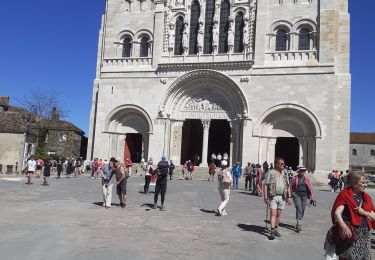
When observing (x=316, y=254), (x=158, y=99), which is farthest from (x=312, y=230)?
(x=158, y=99)

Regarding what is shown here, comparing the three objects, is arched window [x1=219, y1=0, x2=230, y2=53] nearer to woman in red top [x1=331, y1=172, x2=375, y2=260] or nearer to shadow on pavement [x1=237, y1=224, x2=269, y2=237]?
shadow on pavement [x1=237, y1=224, x2=269, y2=237]

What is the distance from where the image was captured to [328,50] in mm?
27016

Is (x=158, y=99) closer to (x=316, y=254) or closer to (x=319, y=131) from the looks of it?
(x=319, y=131)

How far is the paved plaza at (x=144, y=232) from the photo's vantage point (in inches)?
263

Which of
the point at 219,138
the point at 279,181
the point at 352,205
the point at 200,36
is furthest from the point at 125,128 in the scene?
the point at 352,205

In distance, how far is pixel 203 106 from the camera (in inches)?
1208

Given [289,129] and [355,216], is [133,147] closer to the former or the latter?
[289,129]

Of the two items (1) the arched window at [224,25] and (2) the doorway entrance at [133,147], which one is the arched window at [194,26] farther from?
(2) the doorway entrance at [133,147]

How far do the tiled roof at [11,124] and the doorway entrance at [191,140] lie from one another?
13.1 meters

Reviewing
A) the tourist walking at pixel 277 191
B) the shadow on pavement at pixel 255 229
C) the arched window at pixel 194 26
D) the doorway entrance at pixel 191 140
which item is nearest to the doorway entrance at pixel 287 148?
the doorway entrance at pixel 191 140

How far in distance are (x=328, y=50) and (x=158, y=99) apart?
12988 millimetres

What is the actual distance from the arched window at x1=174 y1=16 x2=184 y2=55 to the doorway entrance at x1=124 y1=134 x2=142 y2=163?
319 inches

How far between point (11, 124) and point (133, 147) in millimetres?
10141

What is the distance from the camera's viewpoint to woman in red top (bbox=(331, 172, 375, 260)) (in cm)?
442
